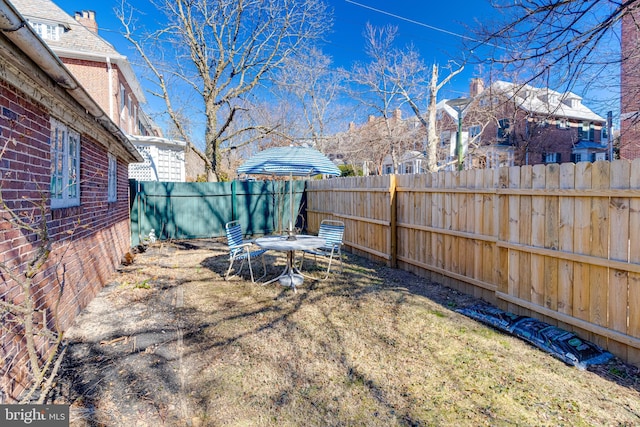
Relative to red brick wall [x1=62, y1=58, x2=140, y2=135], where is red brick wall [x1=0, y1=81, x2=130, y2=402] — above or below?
below

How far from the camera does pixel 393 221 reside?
265 inches

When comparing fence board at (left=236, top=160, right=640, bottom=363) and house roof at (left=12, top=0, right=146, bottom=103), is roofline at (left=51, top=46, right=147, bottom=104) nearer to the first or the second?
house roof at (left=12, top=0, right=146, bottom=103)

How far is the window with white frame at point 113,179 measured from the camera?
22.3 feet

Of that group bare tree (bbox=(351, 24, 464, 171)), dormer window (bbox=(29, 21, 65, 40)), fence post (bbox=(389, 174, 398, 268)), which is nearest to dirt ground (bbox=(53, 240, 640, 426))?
fence post (bbox=(389, 174, 398, 268))

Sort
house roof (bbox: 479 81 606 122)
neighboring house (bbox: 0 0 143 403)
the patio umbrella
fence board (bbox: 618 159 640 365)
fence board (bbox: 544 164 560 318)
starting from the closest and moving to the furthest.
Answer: neighboring house (bbox: 0 0 143 403)
fence board (bbox: 618 159 640 365)
fence board (bbox: 544 164 560 318)
house roof (bbox: 479 81 606 122)
the patio umbrella

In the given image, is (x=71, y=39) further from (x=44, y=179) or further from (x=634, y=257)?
(x=634, y=257)

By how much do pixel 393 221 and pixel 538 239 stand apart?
120 inches

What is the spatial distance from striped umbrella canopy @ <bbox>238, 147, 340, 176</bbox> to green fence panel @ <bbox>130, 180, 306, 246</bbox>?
12.2ft

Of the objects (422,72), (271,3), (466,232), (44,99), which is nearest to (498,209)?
(466,232)

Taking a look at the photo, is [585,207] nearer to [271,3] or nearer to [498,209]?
[498,209]

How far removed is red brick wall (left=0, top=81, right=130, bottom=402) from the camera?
235 centimetres

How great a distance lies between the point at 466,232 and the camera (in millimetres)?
5129

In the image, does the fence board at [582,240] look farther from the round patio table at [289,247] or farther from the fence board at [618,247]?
the round patio table at [289,247]

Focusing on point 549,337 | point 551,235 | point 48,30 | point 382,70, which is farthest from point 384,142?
point 549,337
